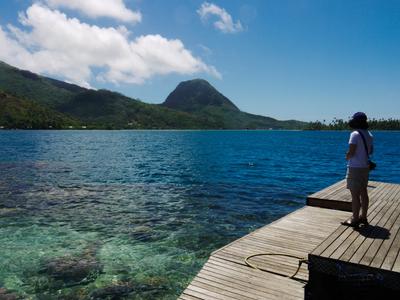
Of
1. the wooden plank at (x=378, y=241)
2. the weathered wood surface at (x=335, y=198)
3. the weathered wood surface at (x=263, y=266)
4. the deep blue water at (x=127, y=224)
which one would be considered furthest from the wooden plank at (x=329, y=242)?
the weathered wood surface at (x=335, y=198)

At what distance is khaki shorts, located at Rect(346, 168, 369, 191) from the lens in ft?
29.0

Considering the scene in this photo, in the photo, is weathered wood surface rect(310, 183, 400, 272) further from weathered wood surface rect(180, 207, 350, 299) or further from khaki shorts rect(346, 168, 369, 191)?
weathered wood surface rect(180, 207, 350, 299)

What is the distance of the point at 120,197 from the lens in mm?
24125

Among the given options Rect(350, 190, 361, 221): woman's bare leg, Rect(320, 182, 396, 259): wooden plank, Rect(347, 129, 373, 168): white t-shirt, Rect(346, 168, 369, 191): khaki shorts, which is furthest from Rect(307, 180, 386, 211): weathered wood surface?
Rect(320, 182, 396, 259): wooden plank

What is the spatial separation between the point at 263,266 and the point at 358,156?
4112 mm

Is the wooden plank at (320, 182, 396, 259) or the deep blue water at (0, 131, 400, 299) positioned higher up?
the wooden plank at (320, 182, 396, 259)

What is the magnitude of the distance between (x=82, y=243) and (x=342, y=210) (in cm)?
Result: 1183

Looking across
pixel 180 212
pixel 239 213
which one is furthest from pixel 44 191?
pixel 239 213

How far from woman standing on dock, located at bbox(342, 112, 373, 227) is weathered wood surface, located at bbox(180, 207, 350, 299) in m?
2.11

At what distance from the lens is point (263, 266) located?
8.84 m

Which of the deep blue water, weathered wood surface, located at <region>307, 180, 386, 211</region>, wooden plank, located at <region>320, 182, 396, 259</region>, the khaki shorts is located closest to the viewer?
wooden plank, located at <region>320, 182, 396, 259</region>

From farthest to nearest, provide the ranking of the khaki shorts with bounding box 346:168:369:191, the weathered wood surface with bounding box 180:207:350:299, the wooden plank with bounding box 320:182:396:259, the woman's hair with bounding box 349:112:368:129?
the khaki shorts with bounding box 346:168:369:191 → the woman's hair with bounding box 349:112:368:129 → the weathered wood surface with bounding box 180:207:350:299 → the wooden plank with bounding box 320:182:396:259

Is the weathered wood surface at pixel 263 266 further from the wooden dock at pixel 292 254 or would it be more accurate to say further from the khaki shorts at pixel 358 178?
the khaki shorts at pixel 358 178

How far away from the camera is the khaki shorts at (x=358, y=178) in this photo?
8.85m
